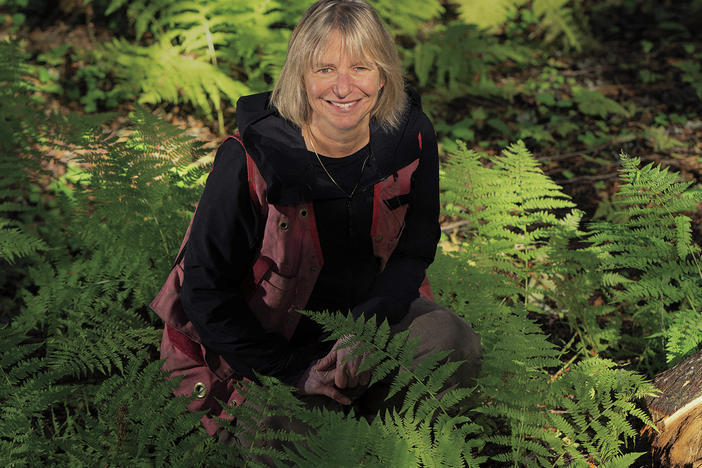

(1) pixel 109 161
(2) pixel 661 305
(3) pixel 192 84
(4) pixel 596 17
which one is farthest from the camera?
(4) pixel 596 17

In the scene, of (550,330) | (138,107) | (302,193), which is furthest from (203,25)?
(550,330)

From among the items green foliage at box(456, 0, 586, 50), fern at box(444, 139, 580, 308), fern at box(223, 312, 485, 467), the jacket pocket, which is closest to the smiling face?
the jacket pocket

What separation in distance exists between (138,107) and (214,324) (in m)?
1.74

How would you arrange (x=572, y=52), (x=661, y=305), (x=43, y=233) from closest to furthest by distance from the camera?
(x=661, y=305)
(x=43, y=233)
(x=572, y=52)

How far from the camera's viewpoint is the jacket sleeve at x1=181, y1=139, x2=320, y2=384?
88.5 inches

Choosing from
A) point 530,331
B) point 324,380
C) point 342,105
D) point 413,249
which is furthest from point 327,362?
point 342,105

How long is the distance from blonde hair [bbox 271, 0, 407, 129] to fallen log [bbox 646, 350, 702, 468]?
1.73 m

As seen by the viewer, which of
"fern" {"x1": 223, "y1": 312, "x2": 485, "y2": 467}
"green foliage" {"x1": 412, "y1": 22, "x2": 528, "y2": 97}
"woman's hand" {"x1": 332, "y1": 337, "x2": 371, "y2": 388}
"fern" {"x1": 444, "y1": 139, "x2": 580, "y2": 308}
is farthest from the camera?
"green foliage" {"x1": 412, "y1": 22, "x2": 528, "y2": 97}

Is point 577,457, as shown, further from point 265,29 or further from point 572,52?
point 572,52

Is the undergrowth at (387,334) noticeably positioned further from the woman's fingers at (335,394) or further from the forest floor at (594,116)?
the forest floor at (594,116)

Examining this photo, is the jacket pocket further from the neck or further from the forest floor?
the forest floor

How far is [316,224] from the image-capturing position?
241 cm

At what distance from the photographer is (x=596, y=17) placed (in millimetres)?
6668

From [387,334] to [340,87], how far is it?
97 cm
